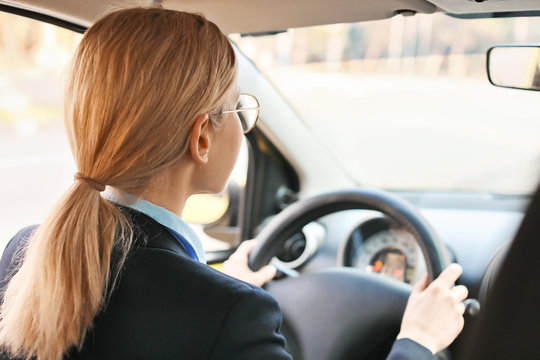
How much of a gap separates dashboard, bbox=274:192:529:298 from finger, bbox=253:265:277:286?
0.42m

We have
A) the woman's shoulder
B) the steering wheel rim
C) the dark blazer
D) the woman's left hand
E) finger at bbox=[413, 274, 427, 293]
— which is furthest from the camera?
the woman's left hand

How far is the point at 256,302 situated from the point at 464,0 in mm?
939

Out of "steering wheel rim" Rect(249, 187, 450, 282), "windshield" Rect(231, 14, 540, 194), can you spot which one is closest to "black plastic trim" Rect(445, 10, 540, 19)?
"windshield" Rect(231, 14, 540, 194)

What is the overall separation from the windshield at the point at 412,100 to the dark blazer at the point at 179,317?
0.62m

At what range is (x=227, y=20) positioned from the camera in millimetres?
1977

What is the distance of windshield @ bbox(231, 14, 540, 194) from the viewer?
4414mm

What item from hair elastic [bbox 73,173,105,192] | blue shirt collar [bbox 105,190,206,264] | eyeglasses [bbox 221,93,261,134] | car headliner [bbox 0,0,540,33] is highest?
car headliner [bbox 0,0,540,33]

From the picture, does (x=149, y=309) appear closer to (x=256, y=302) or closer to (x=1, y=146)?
(x=256, y=302)

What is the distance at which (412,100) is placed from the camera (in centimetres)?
942

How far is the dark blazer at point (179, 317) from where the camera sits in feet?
3.69

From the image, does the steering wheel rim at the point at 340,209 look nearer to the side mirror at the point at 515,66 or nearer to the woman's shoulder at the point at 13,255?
the side mirror at the point at 515,66

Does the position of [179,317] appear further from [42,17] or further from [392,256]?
[392,256]

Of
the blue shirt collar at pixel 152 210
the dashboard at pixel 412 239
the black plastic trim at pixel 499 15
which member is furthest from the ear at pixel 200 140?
the dashboard at pixel 412 239

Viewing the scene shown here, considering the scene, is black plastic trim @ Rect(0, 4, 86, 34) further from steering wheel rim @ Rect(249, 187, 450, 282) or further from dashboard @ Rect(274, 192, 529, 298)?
dashboard @ Rect(274, 192, 529, 298)
